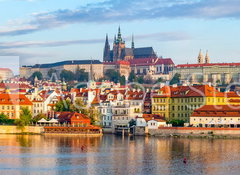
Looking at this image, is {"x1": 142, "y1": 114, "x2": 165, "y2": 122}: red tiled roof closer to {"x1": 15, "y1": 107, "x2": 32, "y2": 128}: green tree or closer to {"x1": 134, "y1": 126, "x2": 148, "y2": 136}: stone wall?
{"x1": 134, "y1": 126, "x2": 148, "y2": 136}: stone wall

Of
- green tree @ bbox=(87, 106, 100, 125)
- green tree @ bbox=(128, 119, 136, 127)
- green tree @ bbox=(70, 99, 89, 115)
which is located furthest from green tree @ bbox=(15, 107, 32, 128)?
green tree @ bbox=(128, 119, 136, 127)

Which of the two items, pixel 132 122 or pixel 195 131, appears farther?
pixel 132 122

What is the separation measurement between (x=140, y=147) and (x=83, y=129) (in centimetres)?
1874

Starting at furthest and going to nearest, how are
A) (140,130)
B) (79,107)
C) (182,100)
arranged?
(182,100), (79,107), (140,130)

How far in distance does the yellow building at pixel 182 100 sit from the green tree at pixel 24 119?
18.9 meters

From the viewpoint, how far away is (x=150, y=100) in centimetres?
10269

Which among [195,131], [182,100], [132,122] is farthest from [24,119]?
[182,100]

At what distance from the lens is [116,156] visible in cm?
6253

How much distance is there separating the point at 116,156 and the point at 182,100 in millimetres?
37767

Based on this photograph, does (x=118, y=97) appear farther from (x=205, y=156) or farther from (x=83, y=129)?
(x=205, y=156)

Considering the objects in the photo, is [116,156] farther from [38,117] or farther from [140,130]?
[38,117]

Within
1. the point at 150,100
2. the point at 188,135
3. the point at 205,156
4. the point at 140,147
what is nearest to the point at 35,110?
the point at 150,100

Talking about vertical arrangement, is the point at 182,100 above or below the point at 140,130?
above

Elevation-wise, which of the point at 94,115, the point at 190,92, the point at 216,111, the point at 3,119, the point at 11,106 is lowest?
the point at 3,119
